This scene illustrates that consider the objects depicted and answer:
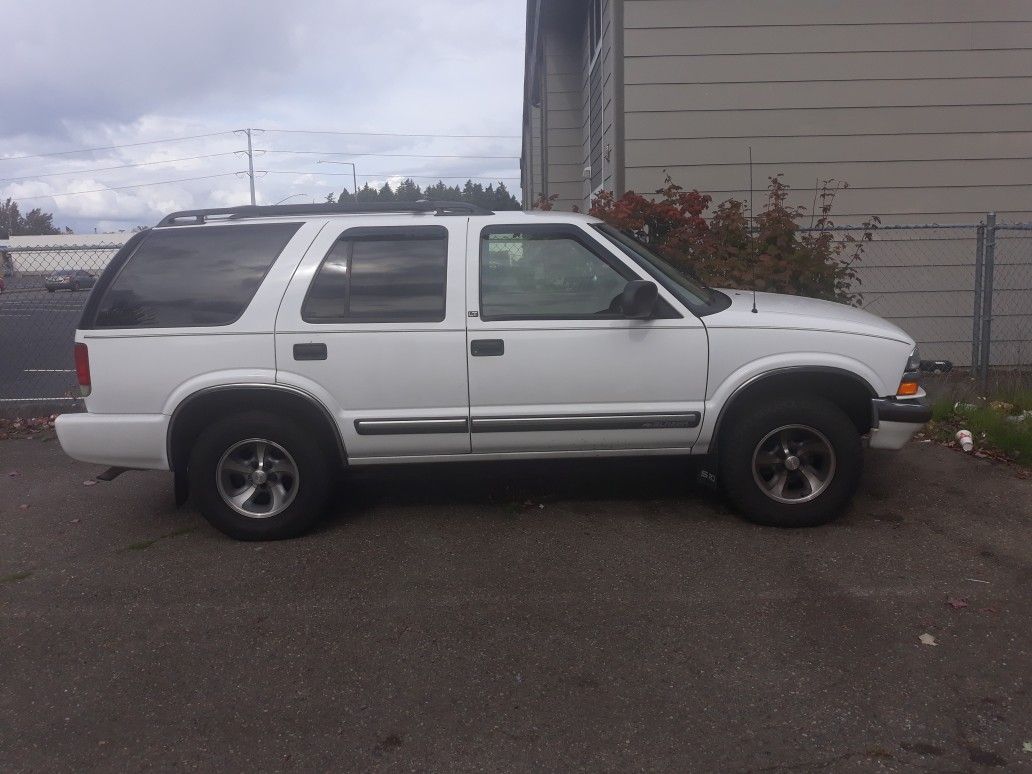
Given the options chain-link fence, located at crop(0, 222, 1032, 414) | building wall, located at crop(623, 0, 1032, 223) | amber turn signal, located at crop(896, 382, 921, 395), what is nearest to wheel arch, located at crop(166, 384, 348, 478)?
amber turn signal, located at crop(896, 382, 921, 395)

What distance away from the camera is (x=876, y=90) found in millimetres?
9516

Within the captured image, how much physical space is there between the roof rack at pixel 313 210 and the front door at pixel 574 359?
39 cm

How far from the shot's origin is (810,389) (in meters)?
5.20

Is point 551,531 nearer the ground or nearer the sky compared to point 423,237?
nearer the ground

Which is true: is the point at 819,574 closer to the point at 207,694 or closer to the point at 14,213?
the point at 207,694

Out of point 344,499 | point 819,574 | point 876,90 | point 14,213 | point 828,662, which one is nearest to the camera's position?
point 828,662

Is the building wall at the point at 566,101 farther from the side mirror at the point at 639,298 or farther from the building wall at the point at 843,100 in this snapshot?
the side mirror at the point at 639,298

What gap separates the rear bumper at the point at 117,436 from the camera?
501cm

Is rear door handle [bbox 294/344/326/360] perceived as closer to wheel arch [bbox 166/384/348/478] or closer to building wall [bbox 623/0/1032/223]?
wheel arch [bbox 166/384/348/478]

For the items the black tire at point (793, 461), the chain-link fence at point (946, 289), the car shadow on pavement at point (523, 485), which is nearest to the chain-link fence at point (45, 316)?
the car shadow on pavement at point (523, 485)

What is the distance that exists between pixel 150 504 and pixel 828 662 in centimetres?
446

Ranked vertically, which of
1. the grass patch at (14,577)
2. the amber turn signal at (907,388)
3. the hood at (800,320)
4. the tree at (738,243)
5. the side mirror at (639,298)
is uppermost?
the tree at (738,243)

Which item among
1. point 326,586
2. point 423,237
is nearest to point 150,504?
point 326,586

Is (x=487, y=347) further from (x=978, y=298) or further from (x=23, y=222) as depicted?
(x=23, y=222)
